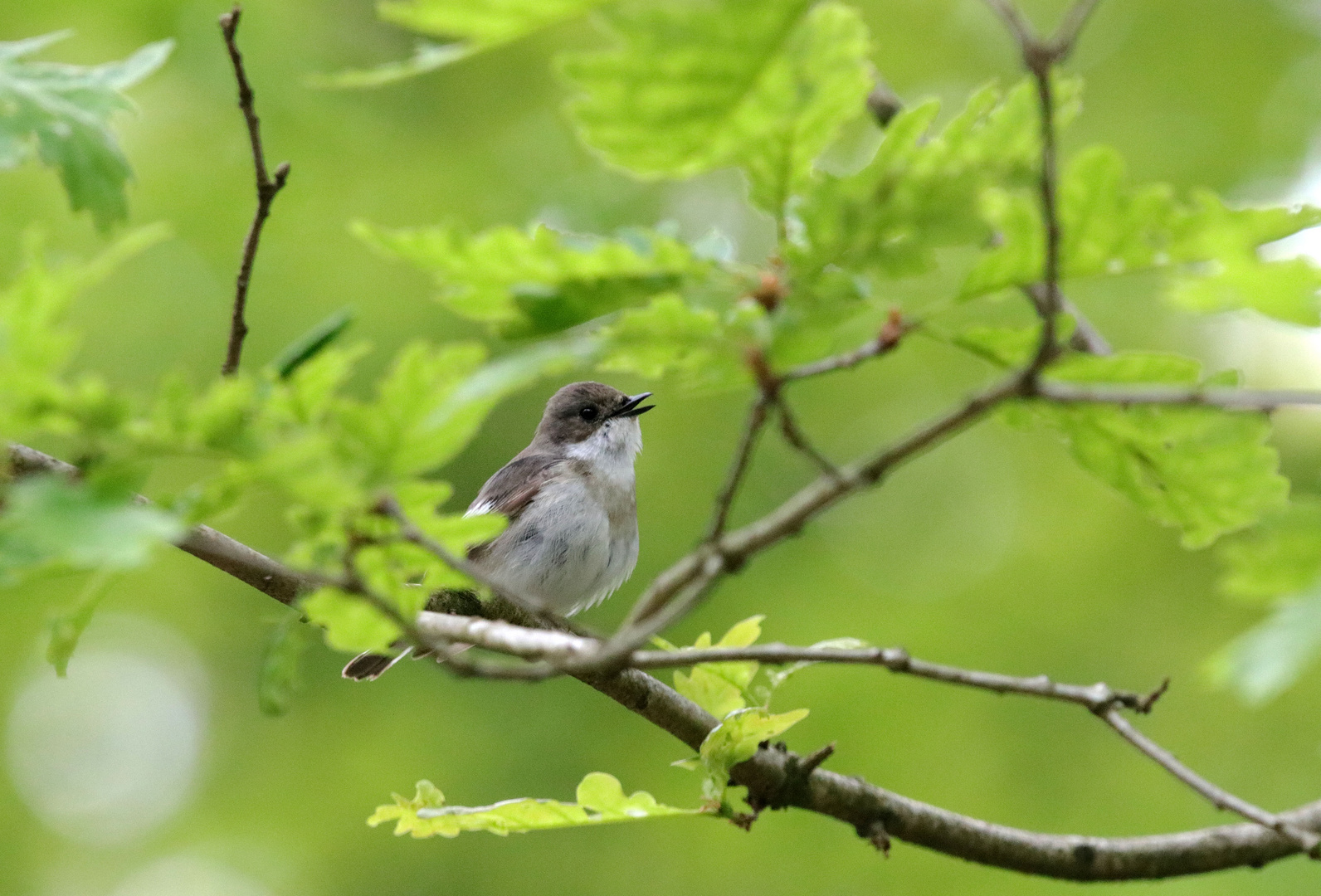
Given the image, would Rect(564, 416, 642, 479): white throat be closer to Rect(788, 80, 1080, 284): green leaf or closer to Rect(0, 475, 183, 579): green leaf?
Rect(788, 80, 1080, 284): green leaf

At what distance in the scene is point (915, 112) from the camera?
1.52 meters

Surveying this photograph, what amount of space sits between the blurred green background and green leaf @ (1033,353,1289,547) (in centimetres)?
533

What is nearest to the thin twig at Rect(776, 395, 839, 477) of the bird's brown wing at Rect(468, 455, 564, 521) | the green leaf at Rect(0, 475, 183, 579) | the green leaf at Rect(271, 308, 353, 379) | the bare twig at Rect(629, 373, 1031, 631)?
the bare twig at Rect(629, 373, 1031, 631)

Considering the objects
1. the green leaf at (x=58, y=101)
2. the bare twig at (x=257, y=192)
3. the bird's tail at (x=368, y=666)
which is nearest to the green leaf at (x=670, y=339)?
the bare twig at (x=257, y=192)

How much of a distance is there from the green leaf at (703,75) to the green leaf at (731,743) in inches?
67.3

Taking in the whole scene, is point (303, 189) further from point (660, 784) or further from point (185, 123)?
point (660, 784)

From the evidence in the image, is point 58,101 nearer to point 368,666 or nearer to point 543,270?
point 543,270

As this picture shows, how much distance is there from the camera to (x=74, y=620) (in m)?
1.84

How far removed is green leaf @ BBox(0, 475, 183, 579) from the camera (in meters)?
1.25

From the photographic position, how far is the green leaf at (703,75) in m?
1.38

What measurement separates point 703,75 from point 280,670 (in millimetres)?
1146

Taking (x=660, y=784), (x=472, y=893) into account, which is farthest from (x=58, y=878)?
(x=660, y=784)

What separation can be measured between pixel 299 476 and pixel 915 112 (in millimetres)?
828

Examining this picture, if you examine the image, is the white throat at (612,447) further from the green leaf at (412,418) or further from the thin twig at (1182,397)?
the thin twig at (1182,397)
